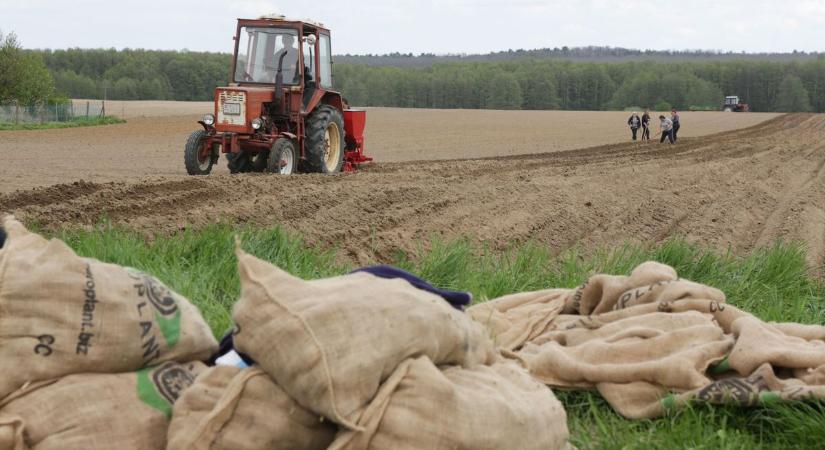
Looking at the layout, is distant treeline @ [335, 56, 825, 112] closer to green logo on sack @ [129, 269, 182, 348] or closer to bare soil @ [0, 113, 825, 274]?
bare soil @ [0, 113, 825, 274]

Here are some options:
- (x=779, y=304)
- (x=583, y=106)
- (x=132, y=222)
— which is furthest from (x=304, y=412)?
(x=583, y=106)

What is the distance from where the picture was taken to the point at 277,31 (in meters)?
14.5

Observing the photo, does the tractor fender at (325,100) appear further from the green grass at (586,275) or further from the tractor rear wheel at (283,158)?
the green grass at (586,275)

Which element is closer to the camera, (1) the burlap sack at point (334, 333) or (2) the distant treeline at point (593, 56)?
(1) the burlap sack at point (334, 333)

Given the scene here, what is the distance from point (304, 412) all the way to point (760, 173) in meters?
17.8

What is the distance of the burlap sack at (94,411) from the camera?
266 cm

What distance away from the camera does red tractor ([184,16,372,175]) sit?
555 inches

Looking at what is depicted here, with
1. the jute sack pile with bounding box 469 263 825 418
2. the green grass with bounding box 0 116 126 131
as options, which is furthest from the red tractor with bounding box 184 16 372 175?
the green grass with bounding box 0 116 126 131

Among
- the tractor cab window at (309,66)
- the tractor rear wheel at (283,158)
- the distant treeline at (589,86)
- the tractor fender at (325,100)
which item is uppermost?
the distant treeline at (589,86)

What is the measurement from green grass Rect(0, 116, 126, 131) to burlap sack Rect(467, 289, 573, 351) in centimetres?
3593

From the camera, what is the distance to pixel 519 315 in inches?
194

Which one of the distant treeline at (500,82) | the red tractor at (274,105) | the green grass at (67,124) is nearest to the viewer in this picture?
the red tractor at (274,105)

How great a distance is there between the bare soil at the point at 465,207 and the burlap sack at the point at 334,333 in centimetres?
545

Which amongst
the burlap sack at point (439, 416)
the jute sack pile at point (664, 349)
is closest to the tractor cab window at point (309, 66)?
the jute sack pile at point (664, 349)
